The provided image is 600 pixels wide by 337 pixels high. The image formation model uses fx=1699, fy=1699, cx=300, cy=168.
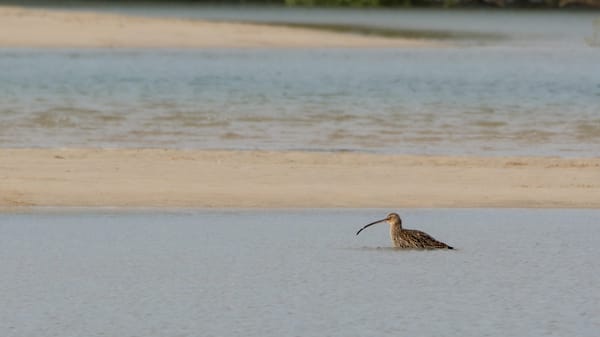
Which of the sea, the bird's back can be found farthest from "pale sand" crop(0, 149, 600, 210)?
the bird's back

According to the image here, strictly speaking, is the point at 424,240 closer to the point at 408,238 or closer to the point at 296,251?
the point at 408,238

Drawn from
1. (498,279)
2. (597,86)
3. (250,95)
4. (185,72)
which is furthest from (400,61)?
(498,279)

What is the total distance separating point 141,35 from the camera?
6241 centimetres

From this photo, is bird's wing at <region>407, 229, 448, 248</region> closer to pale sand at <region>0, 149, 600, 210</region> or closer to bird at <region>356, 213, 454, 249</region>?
bird at <region>356, 213, 454, 249</region>

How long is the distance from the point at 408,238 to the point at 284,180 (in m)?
4.39

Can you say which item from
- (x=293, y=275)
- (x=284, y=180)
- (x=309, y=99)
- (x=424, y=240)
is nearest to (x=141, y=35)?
(x=309, y=99)

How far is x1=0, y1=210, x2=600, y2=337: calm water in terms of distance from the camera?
424 inches

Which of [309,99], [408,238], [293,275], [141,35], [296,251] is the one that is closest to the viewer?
[293,275]

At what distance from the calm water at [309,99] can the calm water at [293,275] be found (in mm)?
6588

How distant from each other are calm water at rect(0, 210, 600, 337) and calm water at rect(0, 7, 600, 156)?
6.59 meters

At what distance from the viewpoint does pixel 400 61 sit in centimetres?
5156

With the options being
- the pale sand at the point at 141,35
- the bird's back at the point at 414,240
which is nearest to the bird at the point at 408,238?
the bird's back at the point at 414,240

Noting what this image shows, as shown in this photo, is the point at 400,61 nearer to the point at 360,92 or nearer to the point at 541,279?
the point at 360,92

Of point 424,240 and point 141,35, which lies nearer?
point 424,240
